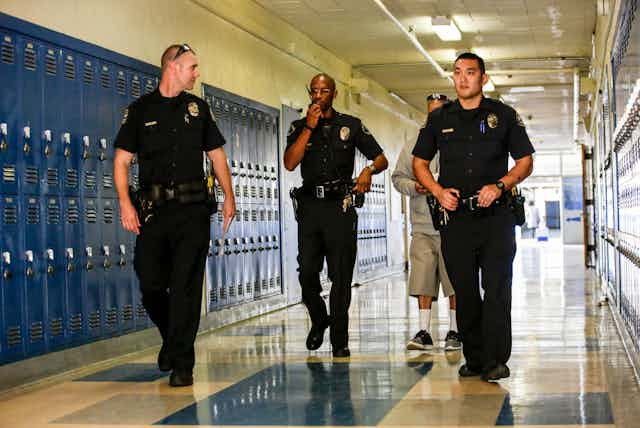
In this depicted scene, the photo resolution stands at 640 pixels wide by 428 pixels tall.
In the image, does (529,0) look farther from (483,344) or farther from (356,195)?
(483,344)

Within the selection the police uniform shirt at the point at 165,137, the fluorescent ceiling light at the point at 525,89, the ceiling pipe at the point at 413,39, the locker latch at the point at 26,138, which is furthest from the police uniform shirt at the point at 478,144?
the fluorescent ceiling light at the point at 525,89

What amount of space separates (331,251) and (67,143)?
1650 millimetres

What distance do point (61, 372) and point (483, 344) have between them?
2.41 meters

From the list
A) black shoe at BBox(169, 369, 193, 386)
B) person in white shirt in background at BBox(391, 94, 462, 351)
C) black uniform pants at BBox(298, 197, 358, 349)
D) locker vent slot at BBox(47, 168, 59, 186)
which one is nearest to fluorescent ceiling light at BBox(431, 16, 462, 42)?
person in white shirt in background at BBox(391, 94, 462, 351)

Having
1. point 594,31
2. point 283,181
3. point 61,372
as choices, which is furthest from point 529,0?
point 61,372

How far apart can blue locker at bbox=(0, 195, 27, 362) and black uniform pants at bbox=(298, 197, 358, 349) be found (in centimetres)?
155

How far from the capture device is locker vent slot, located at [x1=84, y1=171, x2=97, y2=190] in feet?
20.3

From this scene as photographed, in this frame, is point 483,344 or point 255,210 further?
point 255,210

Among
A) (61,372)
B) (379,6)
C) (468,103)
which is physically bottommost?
(61,372)

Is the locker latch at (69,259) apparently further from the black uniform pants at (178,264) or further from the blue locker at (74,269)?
the black uniform pants at (178,264)

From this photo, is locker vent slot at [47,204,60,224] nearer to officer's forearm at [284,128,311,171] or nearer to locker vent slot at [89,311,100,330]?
locker vent slot at [89,311,100,330]

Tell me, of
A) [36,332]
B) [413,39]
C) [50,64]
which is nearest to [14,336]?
[36,332]

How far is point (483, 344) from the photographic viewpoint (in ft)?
15.7

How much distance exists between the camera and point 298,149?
582 centimetres
